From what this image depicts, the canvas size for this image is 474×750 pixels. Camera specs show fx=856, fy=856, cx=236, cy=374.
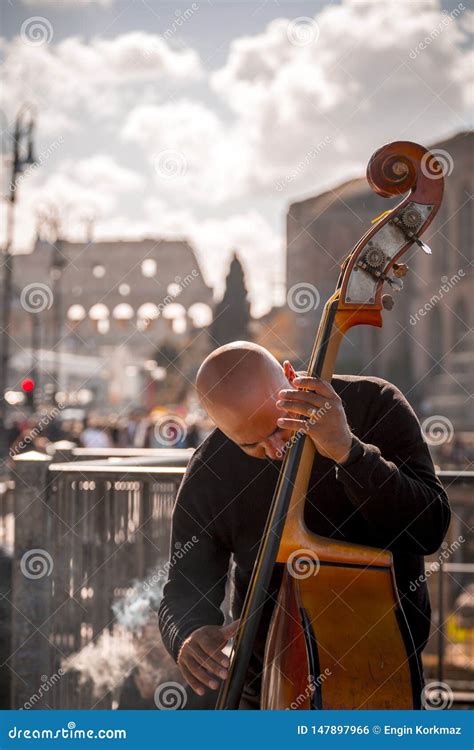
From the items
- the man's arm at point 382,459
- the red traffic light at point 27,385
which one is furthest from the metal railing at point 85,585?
the red traffic light at point 27,385

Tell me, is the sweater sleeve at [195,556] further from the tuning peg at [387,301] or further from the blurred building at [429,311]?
the blurred building at [429,311]

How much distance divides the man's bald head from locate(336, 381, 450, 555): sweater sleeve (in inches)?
8.4

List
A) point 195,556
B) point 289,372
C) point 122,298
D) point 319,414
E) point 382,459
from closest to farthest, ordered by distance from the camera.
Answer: point 319,414 < point 382,459 < point 289,372 < point 195,556 < point 122,298

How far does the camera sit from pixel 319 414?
1.83 meters

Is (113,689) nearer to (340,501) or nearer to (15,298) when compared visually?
(340,501)

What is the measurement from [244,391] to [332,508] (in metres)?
0.42

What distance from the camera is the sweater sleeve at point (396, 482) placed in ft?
6.31

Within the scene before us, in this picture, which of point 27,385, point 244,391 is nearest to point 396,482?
point 244,391

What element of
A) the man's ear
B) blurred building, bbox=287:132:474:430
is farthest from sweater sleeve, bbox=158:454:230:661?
blurred building, bbox=287:132:474:430

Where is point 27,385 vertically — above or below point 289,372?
above

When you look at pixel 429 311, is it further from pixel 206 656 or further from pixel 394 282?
pixel 206 656

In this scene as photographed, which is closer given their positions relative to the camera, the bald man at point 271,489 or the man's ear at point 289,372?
the bald man at point 271,489

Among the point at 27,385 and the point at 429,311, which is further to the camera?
the point at 429,311

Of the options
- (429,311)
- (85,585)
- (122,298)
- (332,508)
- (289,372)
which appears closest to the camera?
(289,372)
